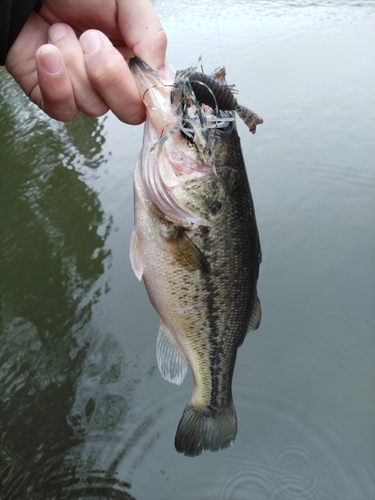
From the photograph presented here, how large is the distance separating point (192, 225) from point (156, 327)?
259 centimetres

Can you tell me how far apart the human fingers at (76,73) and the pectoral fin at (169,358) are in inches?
37.9

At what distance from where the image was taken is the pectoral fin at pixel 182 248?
1.73m

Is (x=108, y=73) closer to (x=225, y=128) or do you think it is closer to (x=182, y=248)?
(x=225, y=128)

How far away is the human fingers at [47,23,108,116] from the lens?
4.98 ft

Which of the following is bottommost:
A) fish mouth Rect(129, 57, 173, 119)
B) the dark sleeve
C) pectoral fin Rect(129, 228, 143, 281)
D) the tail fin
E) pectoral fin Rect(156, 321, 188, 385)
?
the tail fin

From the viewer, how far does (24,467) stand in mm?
3260

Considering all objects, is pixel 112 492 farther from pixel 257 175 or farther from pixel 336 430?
pixel 257 175

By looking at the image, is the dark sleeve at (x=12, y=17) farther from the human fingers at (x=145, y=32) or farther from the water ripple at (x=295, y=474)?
the water ripple at (x=295, y=474)

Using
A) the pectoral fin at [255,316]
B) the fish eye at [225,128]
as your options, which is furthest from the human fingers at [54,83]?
the pectoral fin at [255,316]

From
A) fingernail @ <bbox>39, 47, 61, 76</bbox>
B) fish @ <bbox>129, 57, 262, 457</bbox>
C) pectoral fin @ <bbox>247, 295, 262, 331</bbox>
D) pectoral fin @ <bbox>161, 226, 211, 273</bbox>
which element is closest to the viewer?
fingernail @ <bbox>39, 47, 61, 76</bbox>

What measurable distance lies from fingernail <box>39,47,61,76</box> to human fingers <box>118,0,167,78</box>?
34 centimetres

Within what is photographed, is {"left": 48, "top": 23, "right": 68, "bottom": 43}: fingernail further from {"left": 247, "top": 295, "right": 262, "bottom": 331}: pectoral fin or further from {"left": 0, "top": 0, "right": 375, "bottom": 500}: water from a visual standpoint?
{"left": 0, "top": 0, "right": 375, "bottom": 500}: water

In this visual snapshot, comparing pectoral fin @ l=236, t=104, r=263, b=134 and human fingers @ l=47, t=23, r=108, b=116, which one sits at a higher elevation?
human fingers @ l=47, t=23, r=108, b=116

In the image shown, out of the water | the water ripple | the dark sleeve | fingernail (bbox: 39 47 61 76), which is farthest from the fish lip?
the water ripple
